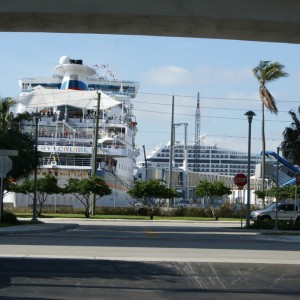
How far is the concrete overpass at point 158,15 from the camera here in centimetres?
1545

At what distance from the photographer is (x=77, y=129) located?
6488 cm

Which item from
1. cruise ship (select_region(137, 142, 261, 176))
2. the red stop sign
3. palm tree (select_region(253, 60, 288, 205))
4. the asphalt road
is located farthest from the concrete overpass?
cruise ship (select_region(137, 142, 261, 176))

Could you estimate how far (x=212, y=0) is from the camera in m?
15.7

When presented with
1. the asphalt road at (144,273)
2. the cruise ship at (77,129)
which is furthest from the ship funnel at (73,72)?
the asphalt road at (144,273)

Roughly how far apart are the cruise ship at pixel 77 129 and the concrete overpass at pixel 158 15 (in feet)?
136

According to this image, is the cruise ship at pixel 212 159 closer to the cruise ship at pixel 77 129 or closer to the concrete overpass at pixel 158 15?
the cruise ship at pixel 77 129

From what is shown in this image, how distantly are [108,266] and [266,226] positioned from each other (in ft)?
65.0

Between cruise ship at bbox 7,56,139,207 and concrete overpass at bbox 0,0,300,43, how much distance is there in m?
41.5

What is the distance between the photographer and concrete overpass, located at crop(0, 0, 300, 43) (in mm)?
15453

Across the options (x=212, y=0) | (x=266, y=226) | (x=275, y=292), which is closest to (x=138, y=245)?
(x=212, y=0)

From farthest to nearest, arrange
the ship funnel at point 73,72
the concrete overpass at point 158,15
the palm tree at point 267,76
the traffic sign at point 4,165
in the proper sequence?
the ship funnel at point 73,72, the palm tree at point 267,76, the traffic sign at point 4,165, the concrete overpass at point 158,15

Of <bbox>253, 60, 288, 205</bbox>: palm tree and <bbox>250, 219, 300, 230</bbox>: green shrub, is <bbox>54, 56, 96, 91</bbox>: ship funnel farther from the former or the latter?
<bbox>250, 219, 300, 230</bbox>: green shrub

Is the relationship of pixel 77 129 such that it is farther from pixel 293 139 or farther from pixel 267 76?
pixel 293 139

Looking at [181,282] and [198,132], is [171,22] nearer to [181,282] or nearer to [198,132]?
[181,282]
